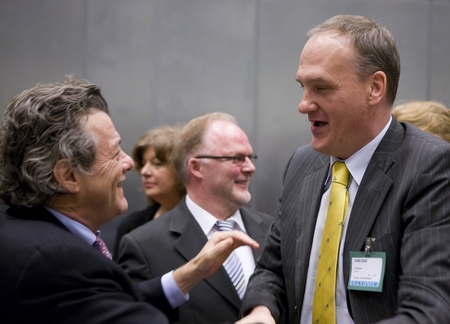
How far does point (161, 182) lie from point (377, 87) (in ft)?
8.70

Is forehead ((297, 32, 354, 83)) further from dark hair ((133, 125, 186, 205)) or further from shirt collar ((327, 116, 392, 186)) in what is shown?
dark hair ((133, 125, 186, 205))

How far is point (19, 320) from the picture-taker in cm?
185

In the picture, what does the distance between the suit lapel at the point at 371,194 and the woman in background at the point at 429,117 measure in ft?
3.67

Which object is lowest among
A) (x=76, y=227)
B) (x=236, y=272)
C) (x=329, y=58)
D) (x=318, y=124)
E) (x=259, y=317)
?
(x=236, y=272)

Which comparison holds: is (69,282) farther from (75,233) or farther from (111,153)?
(111,153)

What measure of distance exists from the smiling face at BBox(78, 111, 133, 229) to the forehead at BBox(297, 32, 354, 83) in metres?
0.74

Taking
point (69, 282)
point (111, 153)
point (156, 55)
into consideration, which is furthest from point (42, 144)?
point (156, 55)

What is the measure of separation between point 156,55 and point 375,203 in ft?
13.2

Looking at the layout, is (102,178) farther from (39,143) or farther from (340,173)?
(340,173)

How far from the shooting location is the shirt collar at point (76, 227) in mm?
2145

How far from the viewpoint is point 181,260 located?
123 inches

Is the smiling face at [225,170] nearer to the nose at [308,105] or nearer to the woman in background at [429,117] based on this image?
the woman in background at [429,117]

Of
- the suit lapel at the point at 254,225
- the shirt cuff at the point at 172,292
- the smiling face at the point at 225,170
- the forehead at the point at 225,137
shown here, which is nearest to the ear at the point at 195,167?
the smiling face at the point at 225,170

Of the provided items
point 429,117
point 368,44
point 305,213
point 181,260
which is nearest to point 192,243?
point 181,260
